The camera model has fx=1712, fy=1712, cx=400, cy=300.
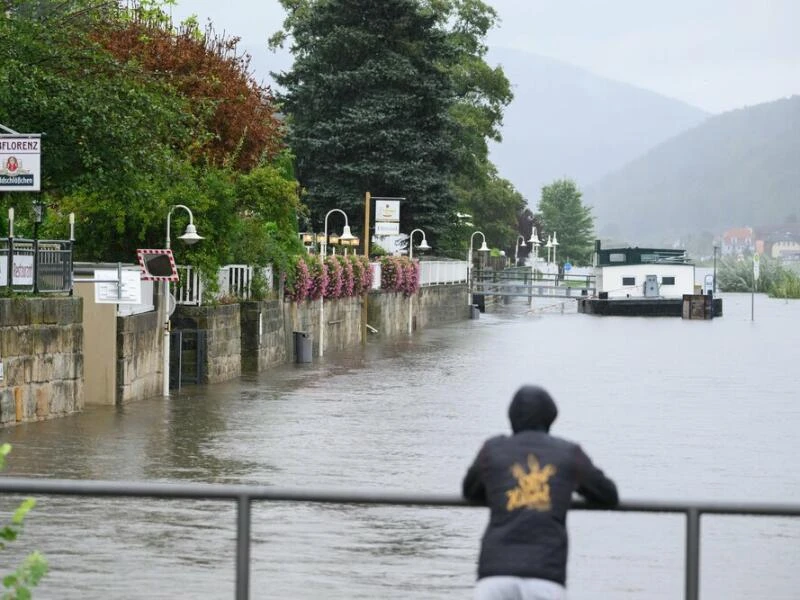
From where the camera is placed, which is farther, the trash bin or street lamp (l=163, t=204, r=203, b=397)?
the trash bin

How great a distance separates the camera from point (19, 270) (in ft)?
76.7

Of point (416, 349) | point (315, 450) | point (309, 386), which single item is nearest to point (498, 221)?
point (416, 349)

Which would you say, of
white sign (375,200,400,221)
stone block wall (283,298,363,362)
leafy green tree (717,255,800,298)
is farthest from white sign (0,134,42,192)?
leafy green tree (717,255,800,298)

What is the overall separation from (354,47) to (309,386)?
32681mm

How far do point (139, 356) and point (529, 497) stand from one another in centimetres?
2255

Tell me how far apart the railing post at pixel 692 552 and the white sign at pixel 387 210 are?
174 feet

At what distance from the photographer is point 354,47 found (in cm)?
6500

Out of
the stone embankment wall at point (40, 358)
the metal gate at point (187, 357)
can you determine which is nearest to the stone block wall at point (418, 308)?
the metal gate at point (187, 357)

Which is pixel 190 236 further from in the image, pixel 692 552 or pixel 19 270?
pixel 692 552

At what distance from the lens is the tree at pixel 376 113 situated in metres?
63.9

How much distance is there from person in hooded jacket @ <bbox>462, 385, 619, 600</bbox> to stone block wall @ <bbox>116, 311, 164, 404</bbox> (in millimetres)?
20731

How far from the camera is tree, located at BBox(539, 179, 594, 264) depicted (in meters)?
187

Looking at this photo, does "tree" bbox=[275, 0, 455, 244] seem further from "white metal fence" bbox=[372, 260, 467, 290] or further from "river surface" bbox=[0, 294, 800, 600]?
"river surface" bbox=[0, 294, 800, 600]

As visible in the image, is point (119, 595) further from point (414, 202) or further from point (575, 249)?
point (575, 249)
